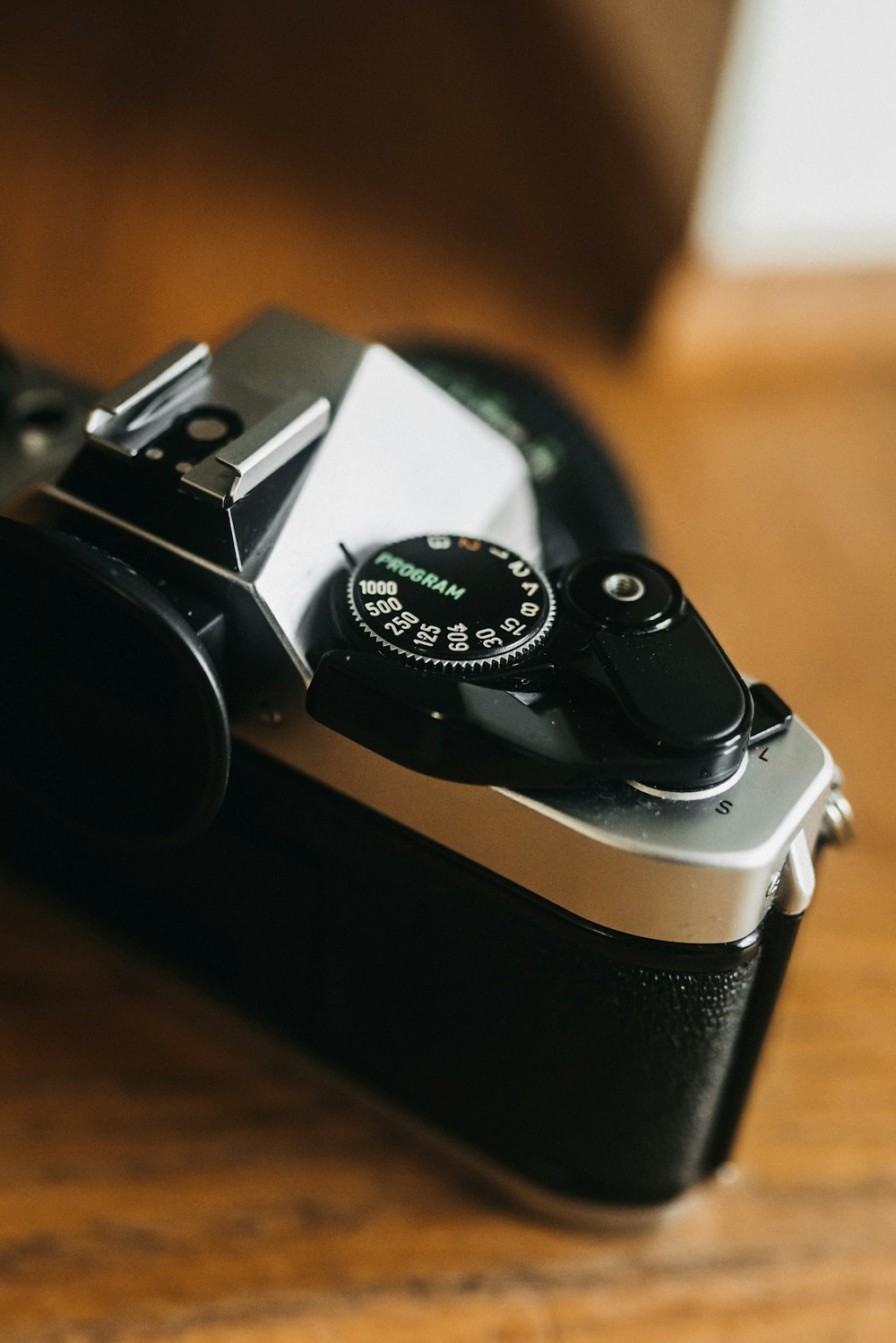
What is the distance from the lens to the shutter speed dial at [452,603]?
0.46 m

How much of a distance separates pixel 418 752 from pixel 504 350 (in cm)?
70

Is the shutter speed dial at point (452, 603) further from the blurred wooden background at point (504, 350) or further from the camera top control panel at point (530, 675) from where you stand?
the blurred wooden background at point (504, 350)

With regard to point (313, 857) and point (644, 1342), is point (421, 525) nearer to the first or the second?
point (313, 857)

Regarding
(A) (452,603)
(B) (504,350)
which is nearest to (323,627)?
(A) (452,603)

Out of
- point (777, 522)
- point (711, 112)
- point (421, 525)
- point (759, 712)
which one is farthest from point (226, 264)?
point (759, 712)

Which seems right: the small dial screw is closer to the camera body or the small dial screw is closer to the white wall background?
the camera body

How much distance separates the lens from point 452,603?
18.6 inches

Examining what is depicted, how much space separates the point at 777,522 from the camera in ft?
3.12

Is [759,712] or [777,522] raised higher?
[759,712]

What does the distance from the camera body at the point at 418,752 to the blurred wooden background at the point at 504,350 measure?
5cm

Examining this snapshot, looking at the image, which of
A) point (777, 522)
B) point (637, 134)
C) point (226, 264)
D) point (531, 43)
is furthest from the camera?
point (531, 43)

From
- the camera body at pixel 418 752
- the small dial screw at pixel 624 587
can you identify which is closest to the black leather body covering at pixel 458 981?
the camera body at pixel 418 752

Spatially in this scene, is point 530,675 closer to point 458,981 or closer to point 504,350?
point 458,981

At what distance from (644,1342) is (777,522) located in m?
0.55
